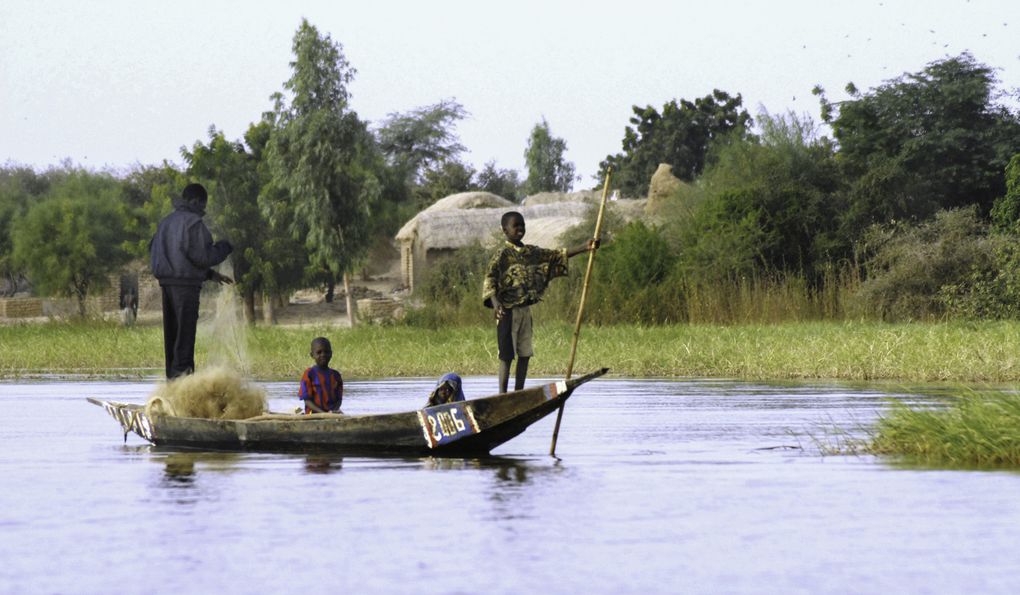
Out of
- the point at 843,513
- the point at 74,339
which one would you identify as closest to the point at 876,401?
the point at 843,513

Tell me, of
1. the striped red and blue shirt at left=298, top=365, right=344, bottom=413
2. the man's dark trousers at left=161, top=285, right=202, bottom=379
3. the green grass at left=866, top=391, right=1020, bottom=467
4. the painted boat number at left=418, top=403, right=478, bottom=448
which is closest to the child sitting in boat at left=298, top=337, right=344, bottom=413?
the striped red and blue shirt at left=298, top=365, right=344, bottom=413

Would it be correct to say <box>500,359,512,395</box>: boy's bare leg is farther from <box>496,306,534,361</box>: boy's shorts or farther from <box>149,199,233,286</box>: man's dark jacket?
<box>149,199,233,286</box>: man's dark jacket

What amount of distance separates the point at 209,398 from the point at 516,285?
2673 millimetres

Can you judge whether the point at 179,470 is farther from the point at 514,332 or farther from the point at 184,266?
the point at 514,332

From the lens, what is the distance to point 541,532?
892 centimetres

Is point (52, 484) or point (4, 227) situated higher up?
point (4, 227)

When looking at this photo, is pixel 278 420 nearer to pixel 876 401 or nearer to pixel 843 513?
pixel 843 513

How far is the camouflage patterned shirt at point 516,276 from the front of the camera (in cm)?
1405

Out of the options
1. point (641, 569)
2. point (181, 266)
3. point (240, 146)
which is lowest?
point (641, 569)

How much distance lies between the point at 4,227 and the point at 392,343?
40.3m

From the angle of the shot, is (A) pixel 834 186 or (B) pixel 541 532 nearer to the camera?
(B) pixel 541 532

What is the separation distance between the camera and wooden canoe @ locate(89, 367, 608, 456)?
12.0 meters

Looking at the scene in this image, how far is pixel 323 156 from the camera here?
43500 millimetres

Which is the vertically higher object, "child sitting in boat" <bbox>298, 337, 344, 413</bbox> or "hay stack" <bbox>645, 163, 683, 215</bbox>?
"hay stack" <bbox>645, 163, 683, 215</bbox>
